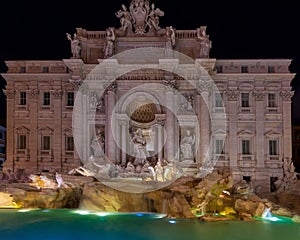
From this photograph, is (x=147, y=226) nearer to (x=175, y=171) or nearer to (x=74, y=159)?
(x=175, y=171)

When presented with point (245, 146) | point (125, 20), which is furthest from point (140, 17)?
point (245, 146)

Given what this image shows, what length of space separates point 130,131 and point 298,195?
43.0 ft

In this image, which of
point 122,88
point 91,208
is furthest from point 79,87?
point 91,208

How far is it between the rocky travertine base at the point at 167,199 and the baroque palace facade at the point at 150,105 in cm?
682

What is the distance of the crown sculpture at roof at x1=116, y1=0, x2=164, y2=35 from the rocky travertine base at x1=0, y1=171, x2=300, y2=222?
44.2ft

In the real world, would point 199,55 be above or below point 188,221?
above

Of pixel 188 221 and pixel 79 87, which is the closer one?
pixel 188 221

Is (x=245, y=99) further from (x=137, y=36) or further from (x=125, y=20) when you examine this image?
(x=125, y=20)

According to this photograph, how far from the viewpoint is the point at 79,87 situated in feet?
90.9

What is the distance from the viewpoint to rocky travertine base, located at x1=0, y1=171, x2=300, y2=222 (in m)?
17.7

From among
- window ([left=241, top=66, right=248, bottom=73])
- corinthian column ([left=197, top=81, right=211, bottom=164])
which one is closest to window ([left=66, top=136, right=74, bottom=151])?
corinthian column ([left=197, top=81, right=211, bottom=164])

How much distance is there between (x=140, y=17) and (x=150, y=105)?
7157 mm

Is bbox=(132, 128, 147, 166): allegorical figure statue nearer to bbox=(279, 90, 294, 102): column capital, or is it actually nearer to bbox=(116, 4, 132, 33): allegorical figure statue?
bbox=(116, 4, 132, 33): allegorical figure statue

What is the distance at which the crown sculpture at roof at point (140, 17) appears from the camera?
28.4 m
